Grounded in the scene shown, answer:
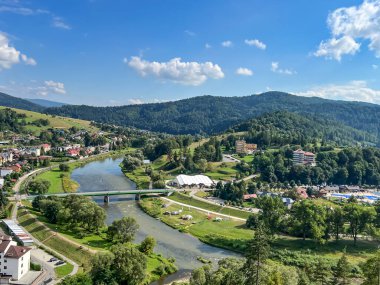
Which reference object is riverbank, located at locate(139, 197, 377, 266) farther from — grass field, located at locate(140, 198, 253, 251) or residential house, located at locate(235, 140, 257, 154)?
residential house, located at locate(235, 140, 257, 154)

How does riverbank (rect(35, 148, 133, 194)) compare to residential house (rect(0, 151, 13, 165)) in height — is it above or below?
below

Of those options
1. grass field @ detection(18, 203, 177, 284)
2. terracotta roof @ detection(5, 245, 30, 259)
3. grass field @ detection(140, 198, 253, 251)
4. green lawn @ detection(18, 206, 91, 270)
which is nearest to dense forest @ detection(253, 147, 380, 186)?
grass field @ detection(140, 198, 253, 251)

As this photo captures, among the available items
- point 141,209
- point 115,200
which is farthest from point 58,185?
point 141,209

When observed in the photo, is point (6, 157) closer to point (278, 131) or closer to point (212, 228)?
point (212, 228)

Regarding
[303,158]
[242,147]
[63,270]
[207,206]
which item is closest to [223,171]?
[303,158]

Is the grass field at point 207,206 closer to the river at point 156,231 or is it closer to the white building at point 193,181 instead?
the white building at point 193,181

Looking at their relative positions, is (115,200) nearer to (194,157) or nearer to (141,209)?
(141,209)
